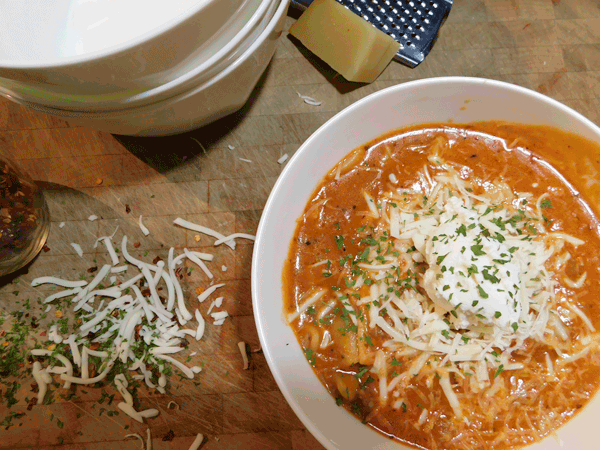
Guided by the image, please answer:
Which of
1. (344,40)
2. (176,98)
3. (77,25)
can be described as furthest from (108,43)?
(344,40)

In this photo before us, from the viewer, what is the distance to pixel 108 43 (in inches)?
69.2

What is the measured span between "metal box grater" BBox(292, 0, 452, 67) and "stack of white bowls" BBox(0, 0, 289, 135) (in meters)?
0.68

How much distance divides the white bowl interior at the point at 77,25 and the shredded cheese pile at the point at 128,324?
913mm

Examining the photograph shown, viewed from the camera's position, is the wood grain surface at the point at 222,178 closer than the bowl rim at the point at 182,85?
No

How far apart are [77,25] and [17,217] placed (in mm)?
991

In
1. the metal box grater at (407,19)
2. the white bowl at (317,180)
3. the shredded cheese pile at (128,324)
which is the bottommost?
the shredded cheese pile at (128,324)

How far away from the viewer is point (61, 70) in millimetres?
1237

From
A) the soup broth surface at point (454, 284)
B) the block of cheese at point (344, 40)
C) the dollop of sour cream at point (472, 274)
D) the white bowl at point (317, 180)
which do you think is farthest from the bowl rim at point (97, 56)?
the dollop of sour cream at point (472, 274)

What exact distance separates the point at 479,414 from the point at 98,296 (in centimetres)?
195

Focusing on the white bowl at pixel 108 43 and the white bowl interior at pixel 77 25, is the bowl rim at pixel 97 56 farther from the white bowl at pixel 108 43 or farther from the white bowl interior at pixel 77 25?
the white bowl interior at pixel 77 25

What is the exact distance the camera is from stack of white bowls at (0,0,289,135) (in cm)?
Result: 127

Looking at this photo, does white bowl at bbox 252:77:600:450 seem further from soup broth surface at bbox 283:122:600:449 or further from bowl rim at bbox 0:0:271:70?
bowl rim at bbox 0:0:271:70

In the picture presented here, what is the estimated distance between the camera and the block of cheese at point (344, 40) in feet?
7.08

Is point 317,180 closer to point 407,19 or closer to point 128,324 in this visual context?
point 407,19
